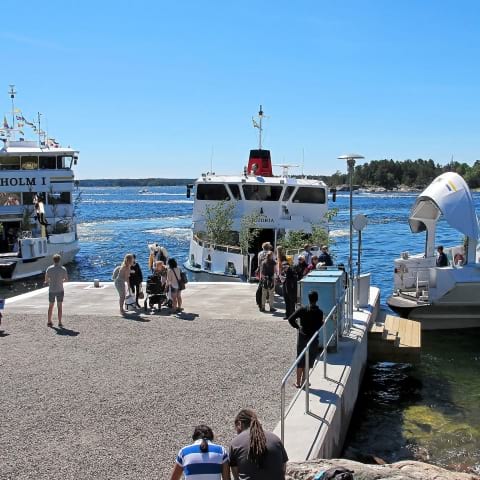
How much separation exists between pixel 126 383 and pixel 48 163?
28160 mm

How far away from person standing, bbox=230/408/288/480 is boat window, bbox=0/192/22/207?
103ft

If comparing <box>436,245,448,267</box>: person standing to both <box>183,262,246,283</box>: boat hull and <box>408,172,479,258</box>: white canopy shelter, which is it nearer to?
<box>408,172,479,258</box>: white canopy shelter

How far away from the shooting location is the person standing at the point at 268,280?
1375 cm

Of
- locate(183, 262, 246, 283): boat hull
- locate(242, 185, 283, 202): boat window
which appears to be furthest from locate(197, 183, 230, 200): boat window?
locate(183, 262, 246, 283): boat hull

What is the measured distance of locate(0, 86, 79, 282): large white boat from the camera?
33.2m

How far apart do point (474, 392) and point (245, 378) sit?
5.30 metres

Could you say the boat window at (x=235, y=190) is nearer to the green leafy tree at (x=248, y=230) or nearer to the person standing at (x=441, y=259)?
the green leafy tree at (x=248, y=230)

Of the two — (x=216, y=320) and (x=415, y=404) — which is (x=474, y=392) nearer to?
(x=415, y=404)

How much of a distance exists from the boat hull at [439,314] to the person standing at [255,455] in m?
11.9

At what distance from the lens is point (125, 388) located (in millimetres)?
8859

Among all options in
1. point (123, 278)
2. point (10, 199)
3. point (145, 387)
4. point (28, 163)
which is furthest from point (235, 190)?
point (145, 387)

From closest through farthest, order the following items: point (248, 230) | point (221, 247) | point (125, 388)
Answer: point (125, 388)
point (248, 230)
point (221, 247)

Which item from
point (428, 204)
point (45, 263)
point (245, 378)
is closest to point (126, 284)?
point (245, 378)

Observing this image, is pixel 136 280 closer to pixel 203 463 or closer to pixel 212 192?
pixel 203 463
